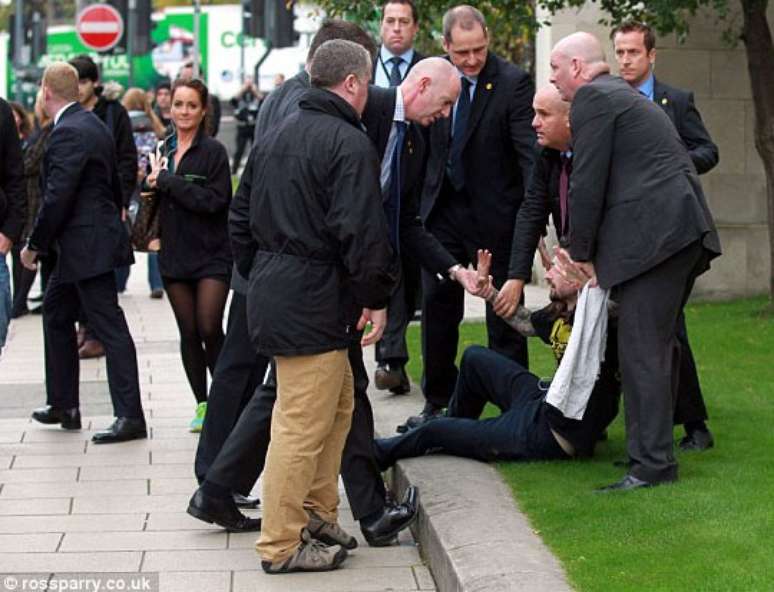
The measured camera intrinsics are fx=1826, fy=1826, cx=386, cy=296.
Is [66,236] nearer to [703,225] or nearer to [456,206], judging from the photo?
[456,206]

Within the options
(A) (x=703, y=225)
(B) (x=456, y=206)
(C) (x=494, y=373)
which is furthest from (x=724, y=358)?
(A) (x=703, y=225)

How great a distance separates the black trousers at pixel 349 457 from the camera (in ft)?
23.2

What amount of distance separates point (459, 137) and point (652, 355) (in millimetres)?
2467

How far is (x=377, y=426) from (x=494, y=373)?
1.26 metres

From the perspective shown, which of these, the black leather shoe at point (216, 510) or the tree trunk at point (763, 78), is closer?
the black leather shoe at point (216, 510)

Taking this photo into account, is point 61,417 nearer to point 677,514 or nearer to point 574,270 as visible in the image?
point 574,270

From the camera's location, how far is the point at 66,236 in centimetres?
954

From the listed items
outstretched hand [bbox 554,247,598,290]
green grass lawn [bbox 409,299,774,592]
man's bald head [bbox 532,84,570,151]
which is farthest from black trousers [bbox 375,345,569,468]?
man's bald head [bbox 532,84,570,151]

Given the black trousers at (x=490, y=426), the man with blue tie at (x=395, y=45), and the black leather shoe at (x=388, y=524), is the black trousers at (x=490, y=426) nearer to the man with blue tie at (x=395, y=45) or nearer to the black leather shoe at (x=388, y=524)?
the black leather shoe at (x=388, y=524)

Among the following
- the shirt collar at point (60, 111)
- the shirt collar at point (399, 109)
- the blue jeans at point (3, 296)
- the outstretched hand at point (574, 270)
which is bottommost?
the blue jeans at point (3, 296)

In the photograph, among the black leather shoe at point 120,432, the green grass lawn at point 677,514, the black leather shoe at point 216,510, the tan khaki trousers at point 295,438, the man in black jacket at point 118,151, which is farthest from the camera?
the man in black jacket at point 118,151

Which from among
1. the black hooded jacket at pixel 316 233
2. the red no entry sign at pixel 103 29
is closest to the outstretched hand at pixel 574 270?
the black hooded jacket at pixel 316 233

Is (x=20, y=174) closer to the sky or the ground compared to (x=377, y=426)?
closer to the sky

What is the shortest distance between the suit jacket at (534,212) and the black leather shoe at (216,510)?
6.12 feet
